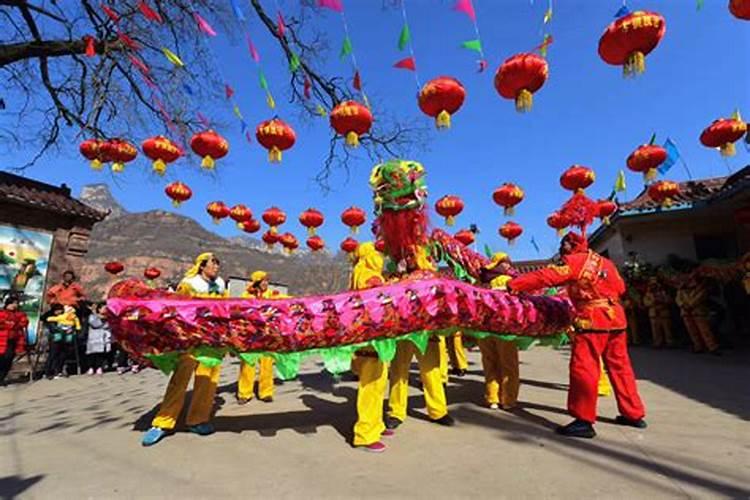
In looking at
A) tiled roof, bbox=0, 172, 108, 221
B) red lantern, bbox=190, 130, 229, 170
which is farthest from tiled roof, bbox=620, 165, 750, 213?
tiled roof, bbox=0, 172, 108, 221

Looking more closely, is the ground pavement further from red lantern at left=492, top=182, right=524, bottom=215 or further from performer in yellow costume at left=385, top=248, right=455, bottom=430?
red lantern at left=492, top=182, right=524, bottom=215

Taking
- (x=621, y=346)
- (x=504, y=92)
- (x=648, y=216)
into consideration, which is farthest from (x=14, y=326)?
(x=648, y=216)

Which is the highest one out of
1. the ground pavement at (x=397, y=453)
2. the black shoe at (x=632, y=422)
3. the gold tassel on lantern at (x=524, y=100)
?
the gold tassel on lantern at (x=524, y=100)

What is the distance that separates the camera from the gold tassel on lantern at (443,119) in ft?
15.4

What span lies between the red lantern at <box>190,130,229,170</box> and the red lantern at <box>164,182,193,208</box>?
256 centimetres

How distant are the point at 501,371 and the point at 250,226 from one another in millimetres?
8515

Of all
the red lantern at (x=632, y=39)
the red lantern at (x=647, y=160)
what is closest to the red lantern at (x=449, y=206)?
the red lantern at (x=647, y=160)

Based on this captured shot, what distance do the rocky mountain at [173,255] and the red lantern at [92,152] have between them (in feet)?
78.5

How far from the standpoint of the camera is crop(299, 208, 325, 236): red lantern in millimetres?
9914

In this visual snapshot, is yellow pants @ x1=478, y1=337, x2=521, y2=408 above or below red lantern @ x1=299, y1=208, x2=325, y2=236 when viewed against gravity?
below

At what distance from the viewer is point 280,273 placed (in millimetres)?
45969

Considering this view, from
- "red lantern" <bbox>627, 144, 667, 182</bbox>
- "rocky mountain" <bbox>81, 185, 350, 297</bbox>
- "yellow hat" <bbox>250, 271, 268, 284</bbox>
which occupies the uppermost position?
"rocky mountain" <bbox>81, 185, 350, 297</bbox>

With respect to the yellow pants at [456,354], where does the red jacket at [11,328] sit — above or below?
above

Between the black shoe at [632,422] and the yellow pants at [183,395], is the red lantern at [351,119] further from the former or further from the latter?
the black shoe at [632,422]
